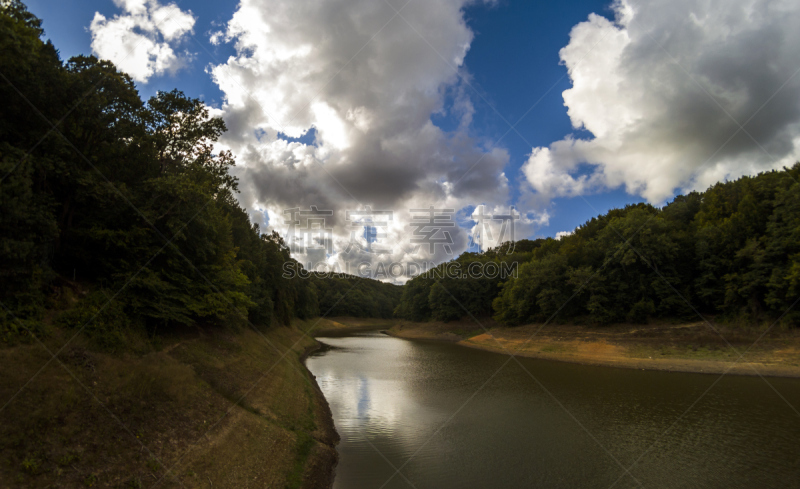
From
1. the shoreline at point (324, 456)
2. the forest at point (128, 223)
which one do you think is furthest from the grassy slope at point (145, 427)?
the forest at point (128, 223)

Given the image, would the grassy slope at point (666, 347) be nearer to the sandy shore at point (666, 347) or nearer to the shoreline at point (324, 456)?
the sandy shore at point (666, 347)

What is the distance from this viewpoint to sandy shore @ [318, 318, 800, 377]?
1147 inches

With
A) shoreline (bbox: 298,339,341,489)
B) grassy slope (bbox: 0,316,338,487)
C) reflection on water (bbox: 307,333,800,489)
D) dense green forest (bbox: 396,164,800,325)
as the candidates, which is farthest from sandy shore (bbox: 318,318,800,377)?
grassy slope (bbox: 0,316,338,487)

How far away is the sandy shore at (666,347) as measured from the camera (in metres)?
29.1

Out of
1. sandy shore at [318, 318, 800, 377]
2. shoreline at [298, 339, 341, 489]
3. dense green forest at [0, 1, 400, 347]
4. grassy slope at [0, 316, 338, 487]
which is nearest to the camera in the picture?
grassy slope at [0, 316, 338, 487]

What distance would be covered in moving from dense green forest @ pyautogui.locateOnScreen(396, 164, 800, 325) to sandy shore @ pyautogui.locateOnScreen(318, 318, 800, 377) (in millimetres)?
2664

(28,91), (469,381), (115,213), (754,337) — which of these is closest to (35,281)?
(115,213)

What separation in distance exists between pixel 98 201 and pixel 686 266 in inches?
2266

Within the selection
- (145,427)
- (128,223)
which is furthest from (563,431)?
(128,223)

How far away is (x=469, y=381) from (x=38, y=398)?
25.2 m

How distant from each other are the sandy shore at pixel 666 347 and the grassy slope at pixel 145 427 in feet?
108

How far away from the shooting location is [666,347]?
3472 cm

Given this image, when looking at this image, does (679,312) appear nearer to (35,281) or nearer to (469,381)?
(469,381)

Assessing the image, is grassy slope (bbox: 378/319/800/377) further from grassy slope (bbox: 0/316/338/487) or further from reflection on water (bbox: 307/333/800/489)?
grassy slope (bbox: 0/316/338/487)
